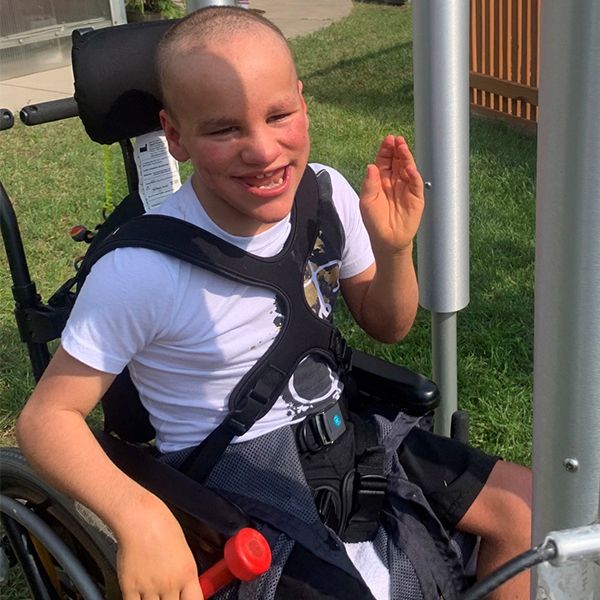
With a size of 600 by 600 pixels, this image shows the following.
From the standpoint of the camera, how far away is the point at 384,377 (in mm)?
1815

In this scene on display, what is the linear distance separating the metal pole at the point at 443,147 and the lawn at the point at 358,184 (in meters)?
0.72

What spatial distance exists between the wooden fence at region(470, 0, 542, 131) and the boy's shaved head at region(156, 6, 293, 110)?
436 centimetres

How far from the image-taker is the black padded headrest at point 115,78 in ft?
5.58

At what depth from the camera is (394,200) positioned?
1659 mm

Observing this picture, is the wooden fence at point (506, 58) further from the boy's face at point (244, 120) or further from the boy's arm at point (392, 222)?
the boy's face at point (244, 120)

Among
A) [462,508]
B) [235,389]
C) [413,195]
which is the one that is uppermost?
[413,195]

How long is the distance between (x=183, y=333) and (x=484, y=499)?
65 centimetres

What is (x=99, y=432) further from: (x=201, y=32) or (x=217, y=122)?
(x=201, y=32)

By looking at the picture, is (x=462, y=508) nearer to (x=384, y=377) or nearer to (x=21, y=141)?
(x=384, y=377)

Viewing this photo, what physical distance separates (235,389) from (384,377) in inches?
14.7

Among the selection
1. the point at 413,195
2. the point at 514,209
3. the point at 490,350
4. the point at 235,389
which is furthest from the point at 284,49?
the point at 514,209

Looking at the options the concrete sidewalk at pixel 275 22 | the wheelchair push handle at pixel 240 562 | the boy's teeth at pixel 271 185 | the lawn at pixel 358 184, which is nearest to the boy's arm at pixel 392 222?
the boy's teeth at pixel 271 185

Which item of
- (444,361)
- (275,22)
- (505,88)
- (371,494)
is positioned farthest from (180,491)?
(275,22)

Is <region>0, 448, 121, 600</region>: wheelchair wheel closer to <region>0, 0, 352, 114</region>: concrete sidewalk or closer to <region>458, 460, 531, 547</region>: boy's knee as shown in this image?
<region>458, 460, 531, 547</region>: boy's knee
